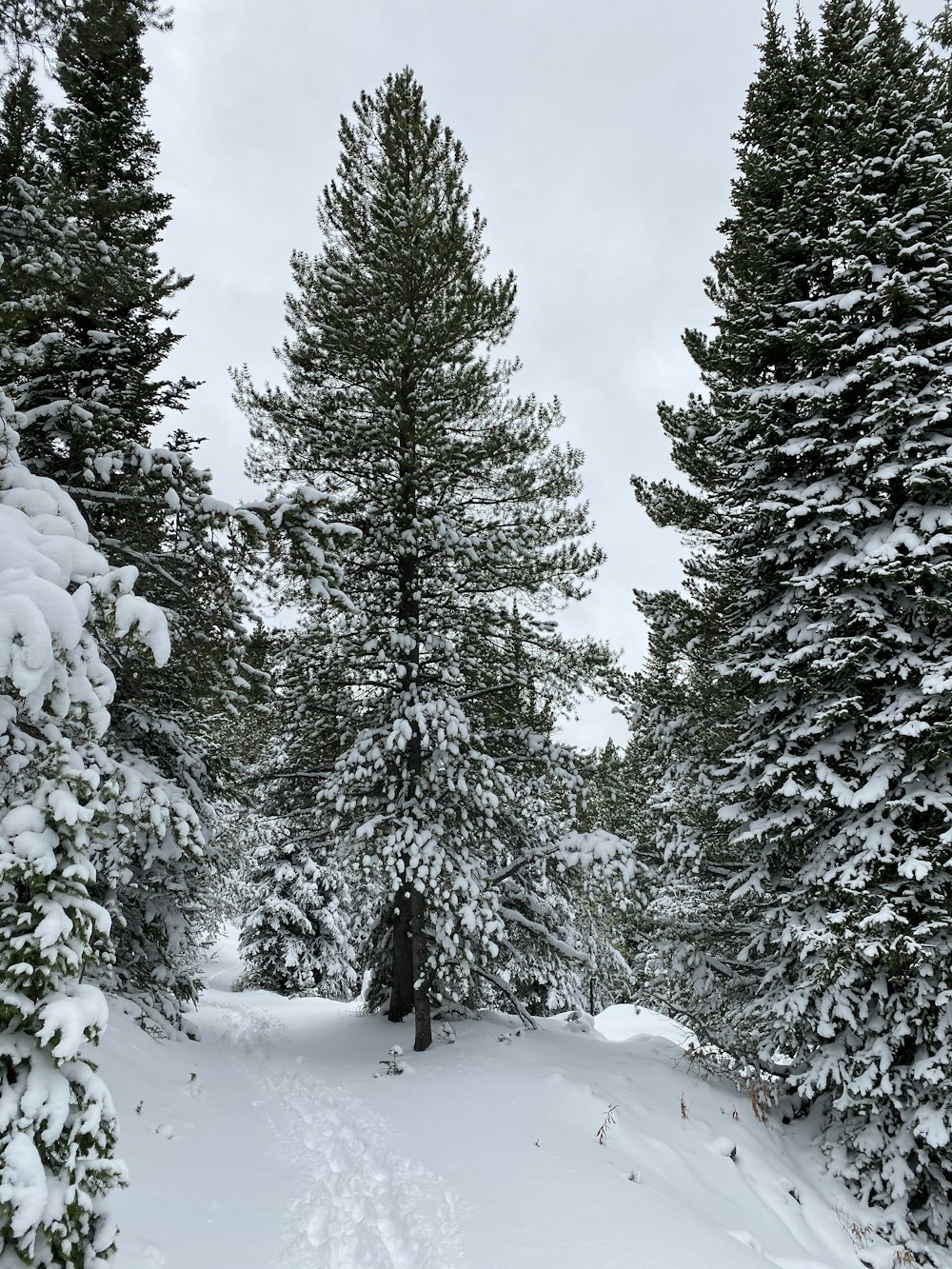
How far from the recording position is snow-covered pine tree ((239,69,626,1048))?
30.7 feet

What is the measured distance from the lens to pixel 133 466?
7.79 metres

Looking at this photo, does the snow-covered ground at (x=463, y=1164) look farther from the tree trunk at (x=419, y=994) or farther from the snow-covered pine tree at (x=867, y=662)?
the snow-covered pine tree at (x=867, y=662)

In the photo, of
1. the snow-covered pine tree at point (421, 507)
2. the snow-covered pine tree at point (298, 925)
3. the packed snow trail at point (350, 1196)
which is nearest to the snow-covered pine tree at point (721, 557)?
the snow-covered pine tree at point (421, 507)

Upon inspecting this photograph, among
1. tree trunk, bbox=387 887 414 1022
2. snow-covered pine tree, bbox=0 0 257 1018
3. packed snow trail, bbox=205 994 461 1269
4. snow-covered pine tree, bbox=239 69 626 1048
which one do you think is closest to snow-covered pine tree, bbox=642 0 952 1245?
snow-covered pine tree, bbox=239 69 626 1048

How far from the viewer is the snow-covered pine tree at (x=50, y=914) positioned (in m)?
3.03

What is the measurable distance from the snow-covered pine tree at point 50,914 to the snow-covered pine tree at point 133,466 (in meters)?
1.84

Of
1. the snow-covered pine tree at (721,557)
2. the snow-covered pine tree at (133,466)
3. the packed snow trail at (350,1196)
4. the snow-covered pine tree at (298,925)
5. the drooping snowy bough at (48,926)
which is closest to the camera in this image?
the drooping snowy bough at (48,926)

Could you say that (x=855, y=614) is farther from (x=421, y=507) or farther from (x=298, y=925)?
(x=298, y=925)

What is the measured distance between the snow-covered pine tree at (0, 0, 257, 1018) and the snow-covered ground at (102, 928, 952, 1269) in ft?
6.30

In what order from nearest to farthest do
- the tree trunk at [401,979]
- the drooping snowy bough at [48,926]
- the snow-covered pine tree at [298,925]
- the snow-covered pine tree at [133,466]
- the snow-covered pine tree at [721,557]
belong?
the drooping snowy bough at [48,926] < the snow-covered pine tree at [133,466] < the snow-covered pine tree at [721,557] < the tree trunk at [401,979] < the snow-covered pine tree at [298,925]

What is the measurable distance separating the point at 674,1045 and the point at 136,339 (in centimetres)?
1372

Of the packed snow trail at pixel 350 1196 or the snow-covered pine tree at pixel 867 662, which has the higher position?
the snow-covered pine tree at pixel 867 662

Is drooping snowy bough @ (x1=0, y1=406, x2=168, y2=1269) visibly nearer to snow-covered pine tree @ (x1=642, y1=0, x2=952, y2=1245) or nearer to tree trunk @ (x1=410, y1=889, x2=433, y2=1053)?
tree trunk @ (x1=410, y1=889, x2=433, y2=1053)

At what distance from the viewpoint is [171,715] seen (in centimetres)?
1064
